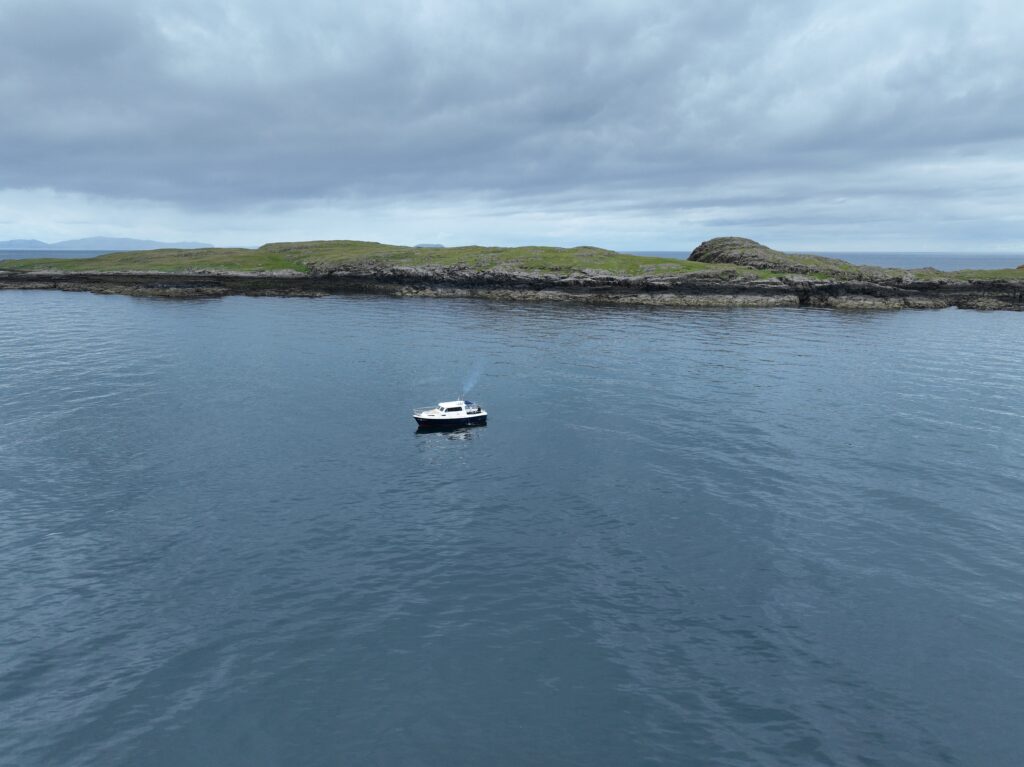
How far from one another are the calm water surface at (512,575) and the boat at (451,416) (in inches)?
54.1

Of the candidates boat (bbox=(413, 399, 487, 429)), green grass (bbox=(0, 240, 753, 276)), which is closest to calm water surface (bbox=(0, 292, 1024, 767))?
boat (bbox=(413, 399, 487, 429))

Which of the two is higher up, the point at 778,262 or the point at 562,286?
the point at 778,262

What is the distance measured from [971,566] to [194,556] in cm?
4395

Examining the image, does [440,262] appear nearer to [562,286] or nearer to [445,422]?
[562,286]

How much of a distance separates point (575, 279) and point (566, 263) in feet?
46.2

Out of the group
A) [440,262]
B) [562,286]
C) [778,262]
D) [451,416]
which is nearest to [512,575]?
[451,416]

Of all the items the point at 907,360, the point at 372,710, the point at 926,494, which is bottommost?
the point at 372,710

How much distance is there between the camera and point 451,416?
176 ft

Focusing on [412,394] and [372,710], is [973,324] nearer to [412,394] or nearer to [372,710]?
[412,394]

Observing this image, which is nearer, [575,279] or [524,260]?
[575,279]

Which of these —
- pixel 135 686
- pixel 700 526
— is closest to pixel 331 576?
pixel 135 686

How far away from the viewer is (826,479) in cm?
4294

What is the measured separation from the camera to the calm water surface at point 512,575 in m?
21.7

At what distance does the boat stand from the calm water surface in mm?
1375
